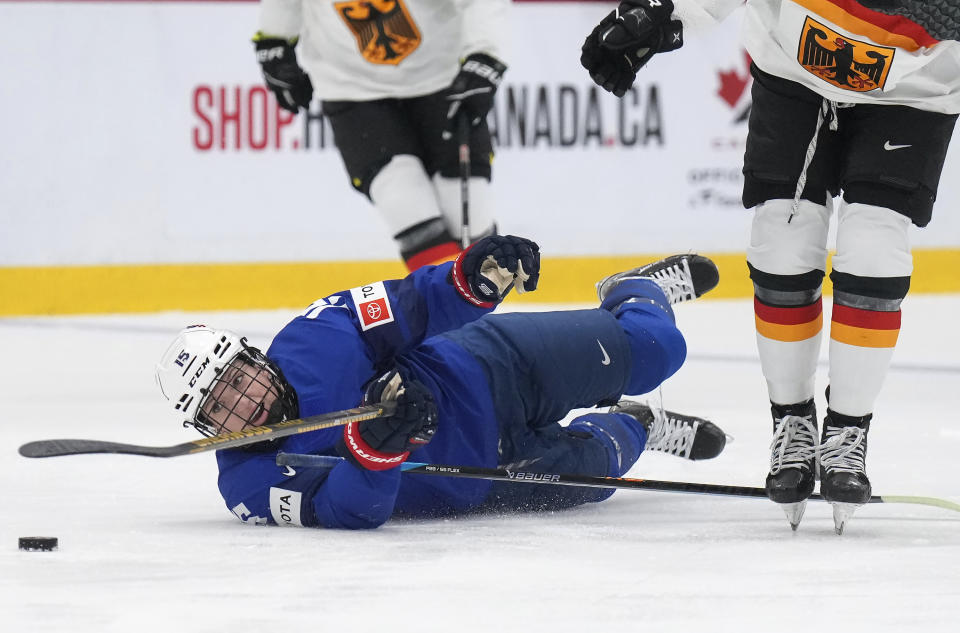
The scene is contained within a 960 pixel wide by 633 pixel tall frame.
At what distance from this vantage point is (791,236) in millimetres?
2486

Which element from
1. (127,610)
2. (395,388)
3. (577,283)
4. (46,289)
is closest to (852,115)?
(395,388)

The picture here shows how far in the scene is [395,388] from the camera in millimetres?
2314

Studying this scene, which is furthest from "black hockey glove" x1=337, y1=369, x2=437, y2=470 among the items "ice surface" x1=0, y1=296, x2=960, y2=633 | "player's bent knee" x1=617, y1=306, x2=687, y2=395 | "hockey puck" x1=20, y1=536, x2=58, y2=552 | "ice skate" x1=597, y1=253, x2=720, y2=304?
"ice skate" x1=597, y1=253, x2=720, y2=304

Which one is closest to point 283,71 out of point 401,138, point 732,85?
point 401,138

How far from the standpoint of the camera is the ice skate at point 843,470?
2.39 meters

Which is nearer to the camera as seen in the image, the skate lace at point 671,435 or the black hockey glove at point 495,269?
the black hockey glove at point 495,269

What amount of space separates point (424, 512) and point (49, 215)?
439 centimetres

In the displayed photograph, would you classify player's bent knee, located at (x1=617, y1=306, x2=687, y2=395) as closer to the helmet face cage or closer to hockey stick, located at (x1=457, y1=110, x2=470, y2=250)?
the helmet face cage

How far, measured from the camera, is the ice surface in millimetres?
1854

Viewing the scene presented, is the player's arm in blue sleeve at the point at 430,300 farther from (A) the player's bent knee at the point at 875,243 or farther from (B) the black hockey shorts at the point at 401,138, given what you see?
(B) the black hockey shorts at the point at 401,138

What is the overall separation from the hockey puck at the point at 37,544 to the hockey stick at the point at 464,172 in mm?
2183

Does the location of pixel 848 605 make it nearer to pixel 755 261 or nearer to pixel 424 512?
pixel 755 261

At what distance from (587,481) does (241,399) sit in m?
0.59

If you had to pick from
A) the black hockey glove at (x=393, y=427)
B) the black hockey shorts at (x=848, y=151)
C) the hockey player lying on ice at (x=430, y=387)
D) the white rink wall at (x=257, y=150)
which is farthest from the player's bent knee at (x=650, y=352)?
the white rink wall at (x=257, y=150)
